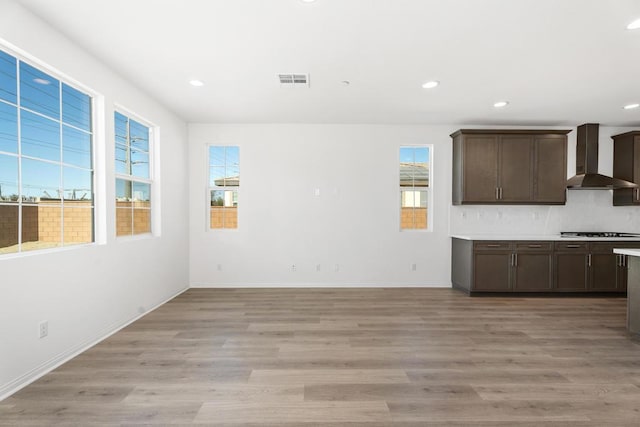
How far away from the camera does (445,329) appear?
137 inches

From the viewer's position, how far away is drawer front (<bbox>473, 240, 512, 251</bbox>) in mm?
4793

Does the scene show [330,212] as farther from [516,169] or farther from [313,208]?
[516,169]

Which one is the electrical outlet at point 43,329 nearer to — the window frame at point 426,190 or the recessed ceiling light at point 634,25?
the window frame at point 426,190

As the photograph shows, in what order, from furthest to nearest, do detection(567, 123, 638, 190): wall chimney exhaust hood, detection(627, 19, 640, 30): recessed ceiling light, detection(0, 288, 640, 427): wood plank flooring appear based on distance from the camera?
detection(567, 123, 638, 190): wall chimney exhaust hood
detection(627, 19, 640, 30): recessed ceiling light
detection(0, 288, 640, 427): wood plank flooring

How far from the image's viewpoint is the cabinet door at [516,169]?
16.5ft

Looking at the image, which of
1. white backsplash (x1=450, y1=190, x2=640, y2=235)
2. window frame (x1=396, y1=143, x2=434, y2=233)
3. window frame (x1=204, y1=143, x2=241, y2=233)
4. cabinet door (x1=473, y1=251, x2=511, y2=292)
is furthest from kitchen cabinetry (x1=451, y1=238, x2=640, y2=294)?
window frame (x1=204, y1=143, x2=241, y2=233)

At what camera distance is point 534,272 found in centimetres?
479

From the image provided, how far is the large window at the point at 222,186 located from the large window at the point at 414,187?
2.85m

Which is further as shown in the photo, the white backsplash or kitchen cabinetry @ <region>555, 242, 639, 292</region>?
the white backsplash

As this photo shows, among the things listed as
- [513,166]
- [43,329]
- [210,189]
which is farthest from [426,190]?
[43,329]

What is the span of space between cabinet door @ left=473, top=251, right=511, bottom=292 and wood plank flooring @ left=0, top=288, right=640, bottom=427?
67 centimetres

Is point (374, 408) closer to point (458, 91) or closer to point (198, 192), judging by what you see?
point (458, 91)

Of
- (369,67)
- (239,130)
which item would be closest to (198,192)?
(239,130)

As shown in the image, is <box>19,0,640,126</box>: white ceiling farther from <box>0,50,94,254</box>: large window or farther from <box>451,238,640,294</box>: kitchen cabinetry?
<box>451,238,640,294</box>: kitchen cabinetry
